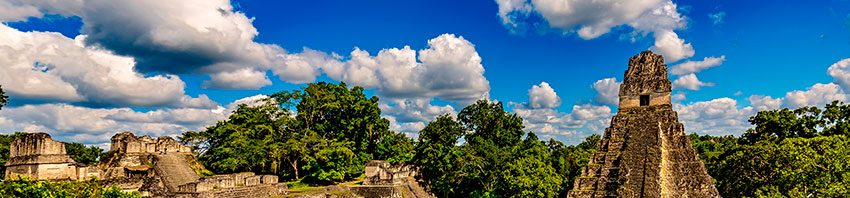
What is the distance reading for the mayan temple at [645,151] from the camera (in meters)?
14.2

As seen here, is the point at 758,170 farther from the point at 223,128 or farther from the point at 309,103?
the point at 223,128

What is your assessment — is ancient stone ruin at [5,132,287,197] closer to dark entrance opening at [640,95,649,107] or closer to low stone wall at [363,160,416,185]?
low stone wall at [363,160,416,185]

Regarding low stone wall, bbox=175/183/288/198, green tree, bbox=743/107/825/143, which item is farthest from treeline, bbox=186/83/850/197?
low stone wall, bbox=175/183/288/198

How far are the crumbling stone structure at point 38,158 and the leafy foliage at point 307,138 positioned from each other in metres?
10.4

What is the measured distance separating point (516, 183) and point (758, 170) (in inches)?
441

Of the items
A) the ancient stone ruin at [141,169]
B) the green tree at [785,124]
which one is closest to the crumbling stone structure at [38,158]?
the ancient stone ruin at [141,169]

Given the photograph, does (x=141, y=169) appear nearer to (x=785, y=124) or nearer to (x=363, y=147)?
(x=363, y=147)

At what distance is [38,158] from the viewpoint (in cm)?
1919

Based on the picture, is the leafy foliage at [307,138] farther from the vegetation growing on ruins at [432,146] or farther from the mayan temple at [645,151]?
the mayan temple at [645,151]

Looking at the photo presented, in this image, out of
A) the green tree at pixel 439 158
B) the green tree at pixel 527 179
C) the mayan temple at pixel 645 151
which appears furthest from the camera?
the green tree at pixel 439 158

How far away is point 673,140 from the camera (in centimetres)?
1511

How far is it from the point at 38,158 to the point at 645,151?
21575mm

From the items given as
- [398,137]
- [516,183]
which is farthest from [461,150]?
[398,137]

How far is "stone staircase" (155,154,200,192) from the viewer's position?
25.1 meters
